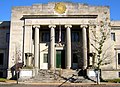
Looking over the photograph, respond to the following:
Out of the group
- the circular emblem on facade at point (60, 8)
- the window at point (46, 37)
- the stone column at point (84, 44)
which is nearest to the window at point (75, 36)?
the stone column at point (84, 44)

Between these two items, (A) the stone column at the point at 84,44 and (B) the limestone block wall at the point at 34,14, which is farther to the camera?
(B) the limestone block wall at the point at 34,14

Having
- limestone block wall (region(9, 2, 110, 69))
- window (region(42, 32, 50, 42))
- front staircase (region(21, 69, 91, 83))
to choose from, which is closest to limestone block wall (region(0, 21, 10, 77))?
limestone block wall (region(9, 2, 110, 69))

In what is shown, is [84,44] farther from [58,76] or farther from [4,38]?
[4,38]

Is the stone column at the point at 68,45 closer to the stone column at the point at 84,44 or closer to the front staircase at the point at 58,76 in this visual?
the front staircase at the point at 58,76

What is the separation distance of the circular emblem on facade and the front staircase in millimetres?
10905

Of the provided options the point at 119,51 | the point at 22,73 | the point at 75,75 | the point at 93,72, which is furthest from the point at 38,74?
the point at 119,51

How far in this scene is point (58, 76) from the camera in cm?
4009

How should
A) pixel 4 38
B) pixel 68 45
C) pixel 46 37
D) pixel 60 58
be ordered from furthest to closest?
pixel 4 38 < pixel 46 37 < pixel 60 58 < pixel 68 45

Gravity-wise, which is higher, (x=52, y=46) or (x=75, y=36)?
(x=75, y=36)

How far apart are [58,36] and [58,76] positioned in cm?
967

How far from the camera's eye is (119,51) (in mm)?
48719

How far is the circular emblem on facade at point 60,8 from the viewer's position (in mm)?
45438

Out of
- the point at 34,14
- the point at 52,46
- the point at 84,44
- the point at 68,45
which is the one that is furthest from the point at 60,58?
the point at 34,14

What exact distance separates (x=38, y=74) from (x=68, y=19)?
11.5 meters
